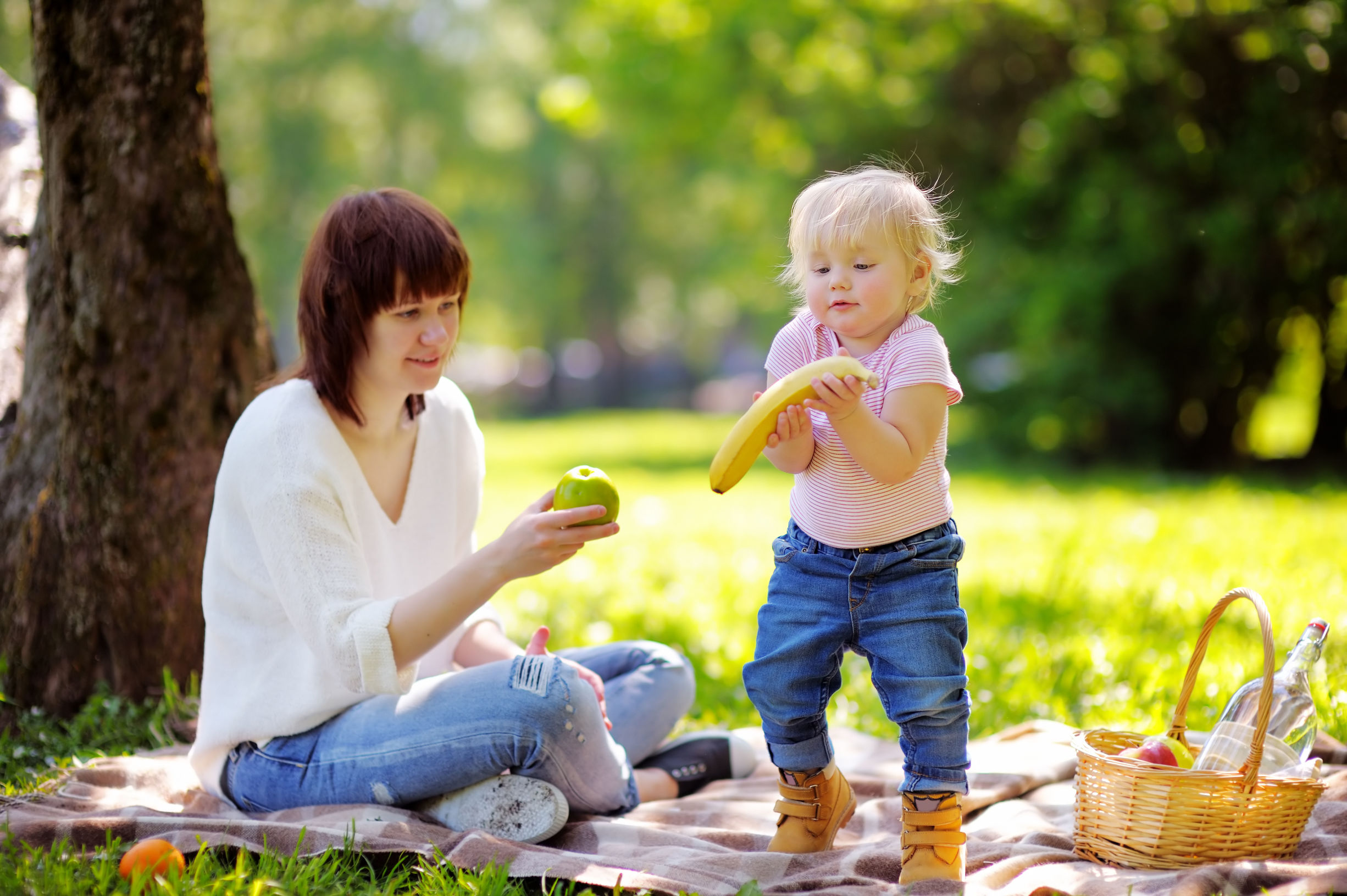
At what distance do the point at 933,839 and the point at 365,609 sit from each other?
56.1 inches

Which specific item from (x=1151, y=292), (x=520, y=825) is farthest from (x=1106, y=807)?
(x=1151, y=292)

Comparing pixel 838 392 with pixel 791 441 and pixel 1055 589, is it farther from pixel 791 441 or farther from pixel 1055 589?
pixel 1055 589

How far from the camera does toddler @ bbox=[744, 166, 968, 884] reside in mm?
2594

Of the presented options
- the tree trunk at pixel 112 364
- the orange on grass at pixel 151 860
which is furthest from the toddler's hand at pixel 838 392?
the tree trunk at pixel 112 364

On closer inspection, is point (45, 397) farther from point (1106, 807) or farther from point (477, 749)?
point (1106, 807)

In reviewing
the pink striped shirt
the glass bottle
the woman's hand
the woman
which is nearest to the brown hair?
the woman

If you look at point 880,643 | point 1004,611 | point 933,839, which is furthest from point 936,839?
point 1004,611

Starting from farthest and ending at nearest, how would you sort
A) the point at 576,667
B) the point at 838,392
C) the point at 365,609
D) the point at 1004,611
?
the point at 1004,611, the point at 576,667, the point at 365,609, the point at 838,392

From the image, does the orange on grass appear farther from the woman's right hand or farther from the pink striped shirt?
the pink striped shirt

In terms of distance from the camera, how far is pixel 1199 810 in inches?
101

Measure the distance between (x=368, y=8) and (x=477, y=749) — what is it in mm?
23237

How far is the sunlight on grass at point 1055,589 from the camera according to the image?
13.9 feet

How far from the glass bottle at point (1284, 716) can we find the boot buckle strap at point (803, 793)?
Result: 0.92 m

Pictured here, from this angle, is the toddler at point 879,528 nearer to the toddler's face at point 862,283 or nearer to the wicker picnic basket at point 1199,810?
the toddler's face at point 862,283
